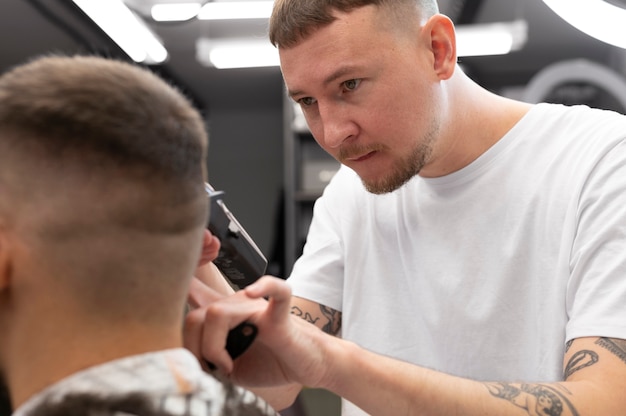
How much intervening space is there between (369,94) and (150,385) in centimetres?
96

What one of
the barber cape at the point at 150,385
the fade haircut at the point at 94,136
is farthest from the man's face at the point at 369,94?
the barber cape at the point at 150,385

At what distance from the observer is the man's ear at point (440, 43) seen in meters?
1.71

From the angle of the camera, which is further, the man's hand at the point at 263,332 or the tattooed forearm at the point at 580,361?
A: the tattooed forearm at the point at 580,361

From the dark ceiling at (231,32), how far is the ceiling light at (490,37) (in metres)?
0.13

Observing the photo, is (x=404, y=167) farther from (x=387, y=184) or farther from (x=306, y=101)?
(x=306, y=101)

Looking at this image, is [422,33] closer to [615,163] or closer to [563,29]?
[615,163]

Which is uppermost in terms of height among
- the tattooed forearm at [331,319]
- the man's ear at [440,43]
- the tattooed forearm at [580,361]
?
the man's ear at [440,43]

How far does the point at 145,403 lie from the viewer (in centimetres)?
82

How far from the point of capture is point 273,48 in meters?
5.43

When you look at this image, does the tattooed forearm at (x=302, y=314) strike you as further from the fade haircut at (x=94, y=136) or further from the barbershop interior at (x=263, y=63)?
the barbershop interior at (x=263, y=63)

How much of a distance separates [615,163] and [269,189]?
538 cm

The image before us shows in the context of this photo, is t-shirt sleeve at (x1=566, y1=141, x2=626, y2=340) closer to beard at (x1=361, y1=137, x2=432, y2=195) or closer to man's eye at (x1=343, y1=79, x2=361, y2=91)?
beard at (x1=361, y1=137, x2=432, y2=195)

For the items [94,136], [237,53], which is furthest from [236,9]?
[94,136]

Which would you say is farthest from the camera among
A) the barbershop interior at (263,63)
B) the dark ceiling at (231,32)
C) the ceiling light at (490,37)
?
the dark ceiling at (231,32)
